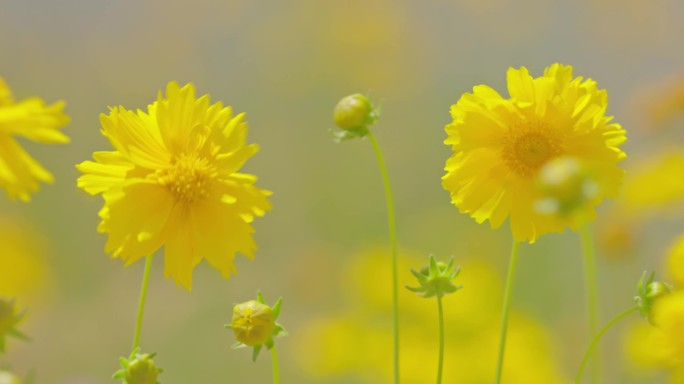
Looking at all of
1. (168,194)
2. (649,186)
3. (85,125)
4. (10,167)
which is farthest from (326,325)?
(85,125)

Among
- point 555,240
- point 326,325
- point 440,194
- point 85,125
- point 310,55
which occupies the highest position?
point 310,55

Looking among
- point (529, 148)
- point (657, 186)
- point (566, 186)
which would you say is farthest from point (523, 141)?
point (657, 186)

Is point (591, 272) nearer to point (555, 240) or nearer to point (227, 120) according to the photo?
point (227, 120)

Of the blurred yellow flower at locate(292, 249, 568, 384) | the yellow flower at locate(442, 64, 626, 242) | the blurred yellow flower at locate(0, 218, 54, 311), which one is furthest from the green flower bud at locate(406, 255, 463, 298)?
the blurred yellow flower at locate(0, 218, 54, 311)

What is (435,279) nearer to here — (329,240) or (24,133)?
(24,133)

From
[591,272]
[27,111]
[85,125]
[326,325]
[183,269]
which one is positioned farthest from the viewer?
[85,125]
